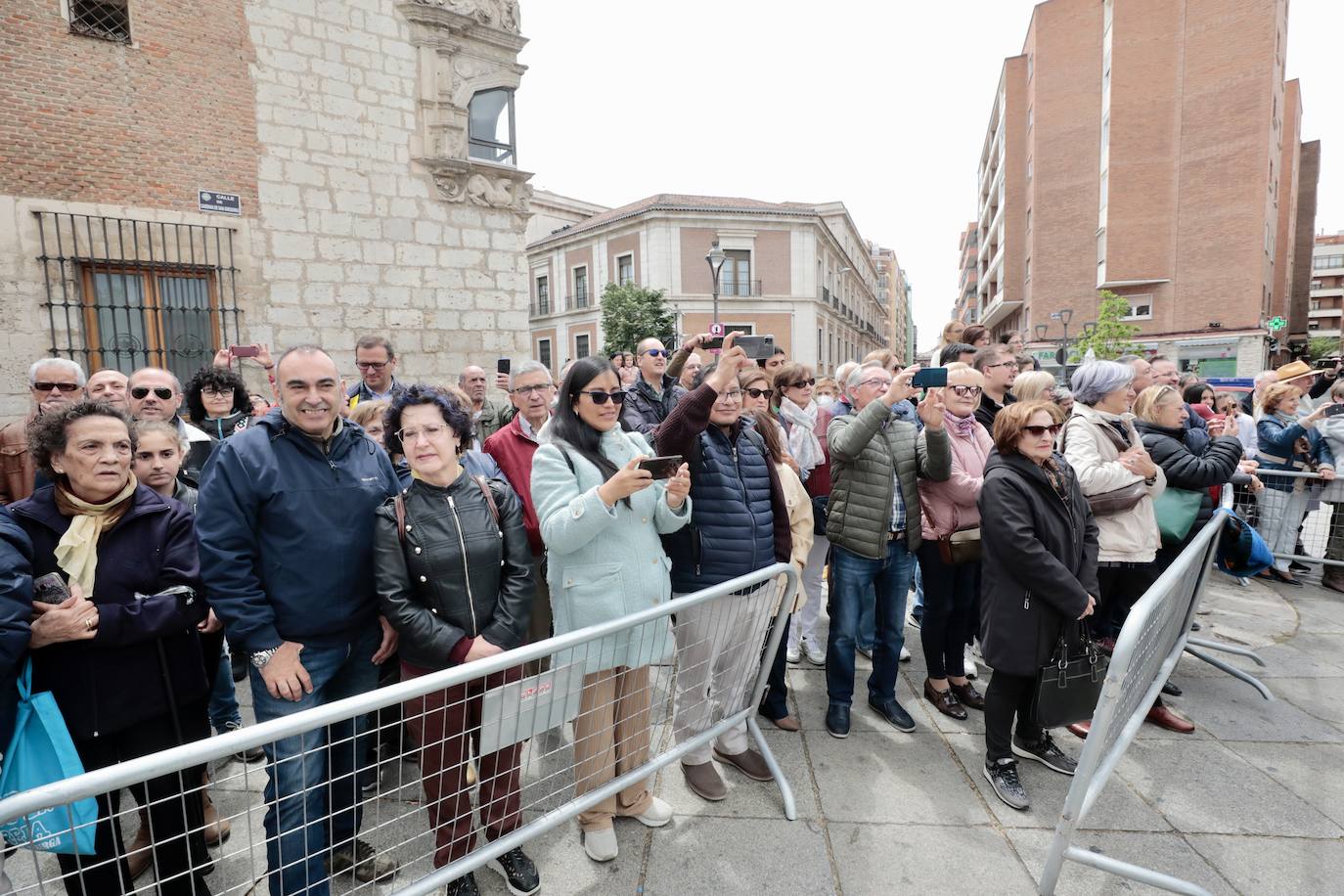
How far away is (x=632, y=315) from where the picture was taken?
3288 centimetres

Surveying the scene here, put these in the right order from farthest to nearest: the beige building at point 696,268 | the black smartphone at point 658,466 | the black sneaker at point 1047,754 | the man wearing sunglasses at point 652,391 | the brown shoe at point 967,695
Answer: the beige building at point 696,268
the man wearing sunglasses at point 652,391
the brown shoe at point 967,695
the black sneaker at point 1047,754
the black smartphone at point 658,466

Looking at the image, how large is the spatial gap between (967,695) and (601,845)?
2.34 metres

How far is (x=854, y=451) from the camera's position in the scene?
11.0 feet

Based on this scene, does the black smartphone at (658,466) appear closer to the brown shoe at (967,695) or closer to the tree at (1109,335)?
the brown shoe at (967,695)

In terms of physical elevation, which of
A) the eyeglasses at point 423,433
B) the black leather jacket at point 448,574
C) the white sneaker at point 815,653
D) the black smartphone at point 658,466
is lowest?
the white sneaker at point 815,653

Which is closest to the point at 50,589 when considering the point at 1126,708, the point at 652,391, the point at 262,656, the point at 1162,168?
the point at 262,656

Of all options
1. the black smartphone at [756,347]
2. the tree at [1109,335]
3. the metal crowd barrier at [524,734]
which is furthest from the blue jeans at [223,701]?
the tree at [1109,335]

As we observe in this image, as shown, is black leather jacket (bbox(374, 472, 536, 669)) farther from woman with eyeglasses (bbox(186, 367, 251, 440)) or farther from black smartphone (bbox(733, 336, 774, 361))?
woman with eyeglasses (bbox(186, 367, 251, 440))

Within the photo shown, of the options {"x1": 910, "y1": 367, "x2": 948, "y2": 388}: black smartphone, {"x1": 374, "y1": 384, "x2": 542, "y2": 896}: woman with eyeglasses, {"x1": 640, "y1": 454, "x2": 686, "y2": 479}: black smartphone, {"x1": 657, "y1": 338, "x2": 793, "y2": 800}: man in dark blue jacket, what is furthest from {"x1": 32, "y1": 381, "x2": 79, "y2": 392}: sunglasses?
{"x1": 910, "y1": 367, "x2": 948, "y2": 388}: black smartphone

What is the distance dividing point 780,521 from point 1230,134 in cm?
3802

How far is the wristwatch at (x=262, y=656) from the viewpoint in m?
2.11

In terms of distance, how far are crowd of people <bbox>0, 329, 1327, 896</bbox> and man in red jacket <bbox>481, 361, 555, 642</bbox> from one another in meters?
0.02

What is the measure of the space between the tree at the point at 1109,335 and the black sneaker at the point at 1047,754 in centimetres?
2882

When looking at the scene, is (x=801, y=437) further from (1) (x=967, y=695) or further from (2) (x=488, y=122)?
(2) (x=488, y=122)
